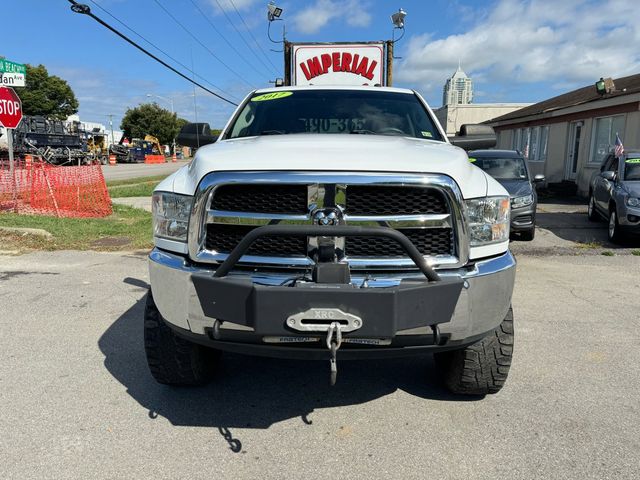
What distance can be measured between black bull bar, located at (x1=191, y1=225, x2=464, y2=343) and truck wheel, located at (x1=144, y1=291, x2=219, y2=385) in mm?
816

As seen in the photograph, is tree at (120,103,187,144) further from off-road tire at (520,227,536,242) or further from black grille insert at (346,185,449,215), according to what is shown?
black grille insert at (346,185,449,215)

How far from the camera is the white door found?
18.1 m

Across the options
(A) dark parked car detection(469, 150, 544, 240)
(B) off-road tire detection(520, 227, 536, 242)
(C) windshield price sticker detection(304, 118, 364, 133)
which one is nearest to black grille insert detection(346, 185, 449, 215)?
(C) windshield price sticker detection(304, 118, 364, 133)

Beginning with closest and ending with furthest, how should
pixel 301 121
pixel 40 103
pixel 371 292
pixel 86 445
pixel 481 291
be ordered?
pixel 371 292 → pixel 481 291 → pixel 86 445 → pixel 301 121 → pixel 40 103

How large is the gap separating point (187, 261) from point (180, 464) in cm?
100

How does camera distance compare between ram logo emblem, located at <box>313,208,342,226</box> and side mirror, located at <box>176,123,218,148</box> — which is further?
side mirror, located at <box>176,123,218,148</box>

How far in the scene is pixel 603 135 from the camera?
16328 millimetres

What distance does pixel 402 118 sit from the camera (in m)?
4.12

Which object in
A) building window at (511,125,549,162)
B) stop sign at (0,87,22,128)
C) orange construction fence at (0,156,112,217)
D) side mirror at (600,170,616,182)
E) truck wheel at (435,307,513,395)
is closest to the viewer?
truck wheel at (435,307,513,395)

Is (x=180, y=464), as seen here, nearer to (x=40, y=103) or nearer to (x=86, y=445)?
(x=86, y=445)

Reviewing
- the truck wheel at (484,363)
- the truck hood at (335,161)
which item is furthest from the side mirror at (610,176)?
the truck hood at (335,161)

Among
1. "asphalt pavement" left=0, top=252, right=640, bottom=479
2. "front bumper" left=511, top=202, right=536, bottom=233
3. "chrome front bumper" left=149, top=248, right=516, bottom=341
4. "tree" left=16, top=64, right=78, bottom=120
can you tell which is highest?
"tree" left=16, top=64, right=78, bottom=120

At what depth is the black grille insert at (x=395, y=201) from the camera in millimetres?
2520

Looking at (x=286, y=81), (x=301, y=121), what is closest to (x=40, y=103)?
(x=286, y=81)
